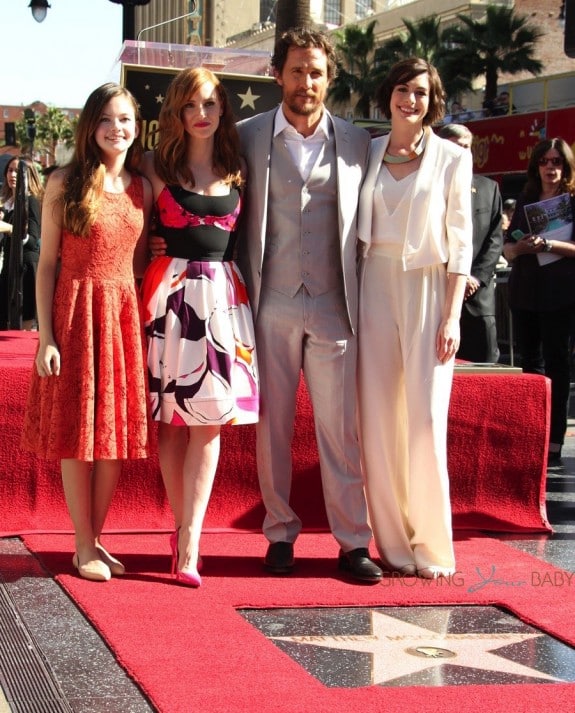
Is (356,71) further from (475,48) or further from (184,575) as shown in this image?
(184,575)

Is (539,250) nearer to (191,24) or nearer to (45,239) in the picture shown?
(191,24)

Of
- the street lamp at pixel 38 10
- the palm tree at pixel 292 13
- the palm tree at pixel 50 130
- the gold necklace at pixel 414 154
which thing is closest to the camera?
the gold necklace at pixel 414 154

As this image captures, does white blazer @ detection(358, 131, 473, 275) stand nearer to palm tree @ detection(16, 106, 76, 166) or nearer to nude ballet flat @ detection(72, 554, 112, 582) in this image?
nude ballet flat @ detection(72, 554, 112, 582)

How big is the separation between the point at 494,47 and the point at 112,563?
4402cm

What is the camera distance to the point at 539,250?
6.98m

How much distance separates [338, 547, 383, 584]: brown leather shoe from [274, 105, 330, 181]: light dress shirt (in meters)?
1.49

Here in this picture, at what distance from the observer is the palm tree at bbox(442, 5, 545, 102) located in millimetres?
44812

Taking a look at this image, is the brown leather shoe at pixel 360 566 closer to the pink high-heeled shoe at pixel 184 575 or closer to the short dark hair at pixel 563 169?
the pink high-heeled shoe at pixel 184 575

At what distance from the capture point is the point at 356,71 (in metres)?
54.4

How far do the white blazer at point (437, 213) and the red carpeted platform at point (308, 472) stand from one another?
1.08 metres

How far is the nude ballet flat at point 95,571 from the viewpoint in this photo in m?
4.30

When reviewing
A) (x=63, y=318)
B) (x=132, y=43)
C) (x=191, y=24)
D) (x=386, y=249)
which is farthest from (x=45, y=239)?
(x=191, y=24)

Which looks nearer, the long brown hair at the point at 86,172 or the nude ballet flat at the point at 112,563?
the long brown hair at the point at 86,172

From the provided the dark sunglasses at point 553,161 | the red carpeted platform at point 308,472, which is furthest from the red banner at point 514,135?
the red carpeted platform at point 308,472
